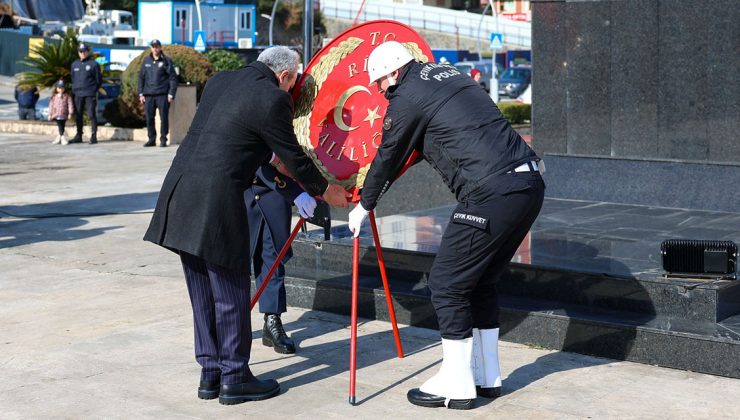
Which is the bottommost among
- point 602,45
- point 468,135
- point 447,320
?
point 447,320

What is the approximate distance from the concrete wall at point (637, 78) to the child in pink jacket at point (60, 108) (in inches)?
493

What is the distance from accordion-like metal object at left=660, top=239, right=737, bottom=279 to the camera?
669cm

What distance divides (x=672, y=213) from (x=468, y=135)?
202 inches

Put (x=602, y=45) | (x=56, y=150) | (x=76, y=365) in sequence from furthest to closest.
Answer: (x=56, y=150) < (x=602, y=45) < (x=76, y=365)

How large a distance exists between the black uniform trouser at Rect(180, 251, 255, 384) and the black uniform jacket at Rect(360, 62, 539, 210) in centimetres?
97

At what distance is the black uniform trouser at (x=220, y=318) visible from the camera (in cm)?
583

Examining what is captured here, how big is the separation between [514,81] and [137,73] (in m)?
23.3

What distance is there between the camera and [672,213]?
10.1 metres

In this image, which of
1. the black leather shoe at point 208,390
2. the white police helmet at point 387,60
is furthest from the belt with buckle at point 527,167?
the black leather shoe at point 208,390

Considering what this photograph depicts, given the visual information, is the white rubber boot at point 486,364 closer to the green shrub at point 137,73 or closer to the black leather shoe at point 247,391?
the black leather shoe at point 247,391

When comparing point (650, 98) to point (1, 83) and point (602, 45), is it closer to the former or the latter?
point (602, 45)

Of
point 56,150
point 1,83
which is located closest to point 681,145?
point 56,150

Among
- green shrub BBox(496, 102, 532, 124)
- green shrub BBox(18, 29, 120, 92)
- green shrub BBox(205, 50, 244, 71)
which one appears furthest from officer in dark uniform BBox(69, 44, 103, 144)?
green shrub BBox(496, 102, 532, 124)

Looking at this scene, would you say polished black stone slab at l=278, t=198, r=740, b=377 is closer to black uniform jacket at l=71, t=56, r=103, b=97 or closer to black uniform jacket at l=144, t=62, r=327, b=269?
black uniform jacket at l=144, t=62, r=327, b=269
